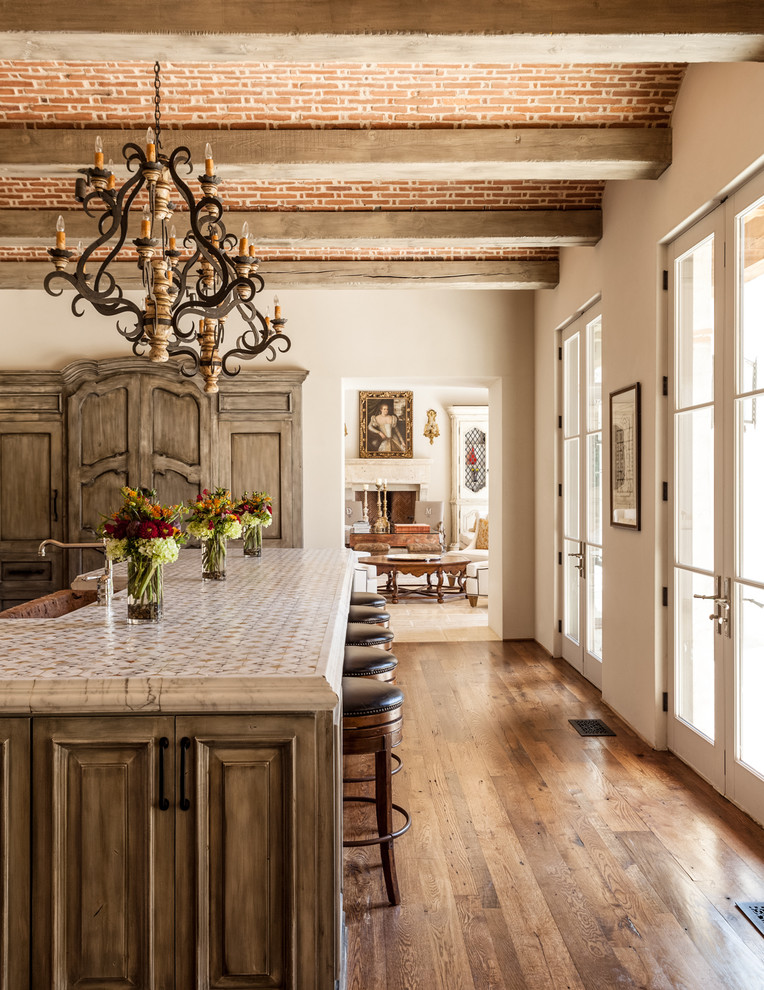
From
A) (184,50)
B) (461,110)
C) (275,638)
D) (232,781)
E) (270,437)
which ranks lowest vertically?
(232,781)

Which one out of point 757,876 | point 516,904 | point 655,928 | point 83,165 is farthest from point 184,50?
point 757,876

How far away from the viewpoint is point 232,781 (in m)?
1.86

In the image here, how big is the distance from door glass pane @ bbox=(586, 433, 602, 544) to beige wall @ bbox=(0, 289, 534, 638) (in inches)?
62.0

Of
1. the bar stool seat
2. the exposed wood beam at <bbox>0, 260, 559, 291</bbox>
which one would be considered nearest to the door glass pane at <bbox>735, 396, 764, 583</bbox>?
the bar stool seat

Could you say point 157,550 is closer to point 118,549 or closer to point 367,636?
point 118,549

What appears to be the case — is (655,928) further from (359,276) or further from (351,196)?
(359,276)

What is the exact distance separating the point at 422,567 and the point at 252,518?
5.01 metres

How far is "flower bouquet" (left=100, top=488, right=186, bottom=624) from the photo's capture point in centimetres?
244

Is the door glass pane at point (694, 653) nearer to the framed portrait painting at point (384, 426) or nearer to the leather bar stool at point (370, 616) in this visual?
the leather bar stool at point (370, 616)

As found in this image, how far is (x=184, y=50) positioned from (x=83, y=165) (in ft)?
5.23

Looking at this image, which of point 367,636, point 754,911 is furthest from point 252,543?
point 754,911

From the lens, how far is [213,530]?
3.71 meters

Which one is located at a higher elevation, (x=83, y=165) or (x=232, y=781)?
(x=83, y=165)

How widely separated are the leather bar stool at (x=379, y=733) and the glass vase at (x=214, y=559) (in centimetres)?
116
